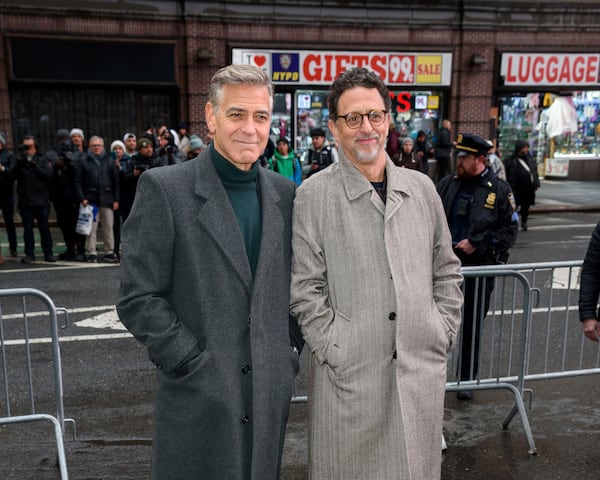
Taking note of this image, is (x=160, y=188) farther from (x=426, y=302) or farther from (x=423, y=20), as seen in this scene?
(x=423, y=20)

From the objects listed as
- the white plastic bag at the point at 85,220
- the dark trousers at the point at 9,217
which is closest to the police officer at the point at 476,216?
the white plastic bag at the point at 85,220

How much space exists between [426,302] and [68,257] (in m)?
9.34

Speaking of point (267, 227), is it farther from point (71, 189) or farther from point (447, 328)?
point (71, 189)

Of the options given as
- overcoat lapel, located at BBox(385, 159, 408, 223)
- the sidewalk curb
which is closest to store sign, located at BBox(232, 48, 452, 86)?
the sidewalk curb

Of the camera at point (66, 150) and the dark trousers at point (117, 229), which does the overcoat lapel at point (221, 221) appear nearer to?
the dark trousers at point (117, 229)

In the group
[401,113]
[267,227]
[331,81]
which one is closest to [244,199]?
[267,227]

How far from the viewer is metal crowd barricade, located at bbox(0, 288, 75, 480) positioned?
4.14m

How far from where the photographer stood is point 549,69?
19.9 m

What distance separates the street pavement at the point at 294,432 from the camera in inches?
163

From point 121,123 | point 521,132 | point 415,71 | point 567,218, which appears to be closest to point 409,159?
point 567,218

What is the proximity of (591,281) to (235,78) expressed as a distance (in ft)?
7.71

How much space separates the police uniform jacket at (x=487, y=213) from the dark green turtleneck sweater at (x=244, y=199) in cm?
294

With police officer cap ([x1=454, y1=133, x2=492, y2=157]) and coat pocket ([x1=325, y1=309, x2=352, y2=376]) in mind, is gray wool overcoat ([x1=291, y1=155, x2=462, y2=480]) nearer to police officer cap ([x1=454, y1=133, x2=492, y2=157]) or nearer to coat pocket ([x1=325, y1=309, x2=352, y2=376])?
coat pocket ([x1=325, y1=309, x2=352, y2=376])

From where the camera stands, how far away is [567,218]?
15.7 metres
